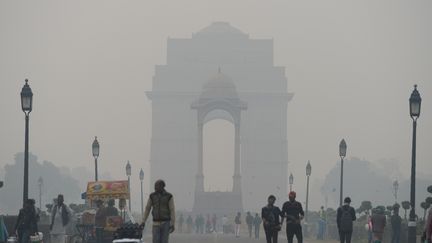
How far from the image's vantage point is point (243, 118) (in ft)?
644

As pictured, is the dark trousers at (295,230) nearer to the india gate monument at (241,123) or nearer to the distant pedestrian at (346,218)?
the distant pedestrian at (346,218)

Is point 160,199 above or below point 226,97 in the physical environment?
below

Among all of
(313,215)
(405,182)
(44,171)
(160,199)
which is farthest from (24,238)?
(405,182)

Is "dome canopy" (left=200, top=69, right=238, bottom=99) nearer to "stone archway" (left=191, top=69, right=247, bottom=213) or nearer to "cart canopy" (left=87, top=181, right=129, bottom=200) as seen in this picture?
"stone archway" (left=191, top=69, right=247, bottom=213)

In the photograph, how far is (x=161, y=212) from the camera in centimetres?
3512

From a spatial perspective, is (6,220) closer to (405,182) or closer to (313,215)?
(313,215)

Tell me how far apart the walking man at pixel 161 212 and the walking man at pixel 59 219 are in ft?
30.7

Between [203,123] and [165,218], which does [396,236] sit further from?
[203,123]

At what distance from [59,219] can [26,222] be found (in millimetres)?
3573

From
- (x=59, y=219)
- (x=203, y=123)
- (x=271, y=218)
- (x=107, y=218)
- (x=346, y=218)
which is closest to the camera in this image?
(x=271, y=218)

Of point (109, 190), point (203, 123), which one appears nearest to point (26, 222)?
point (109, 190)

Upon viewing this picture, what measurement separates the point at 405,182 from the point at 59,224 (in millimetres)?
154189

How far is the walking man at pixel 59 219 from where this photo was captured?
1774 inches

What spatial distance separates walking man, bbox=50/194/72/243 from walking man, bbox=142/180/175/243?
9.35 metres
